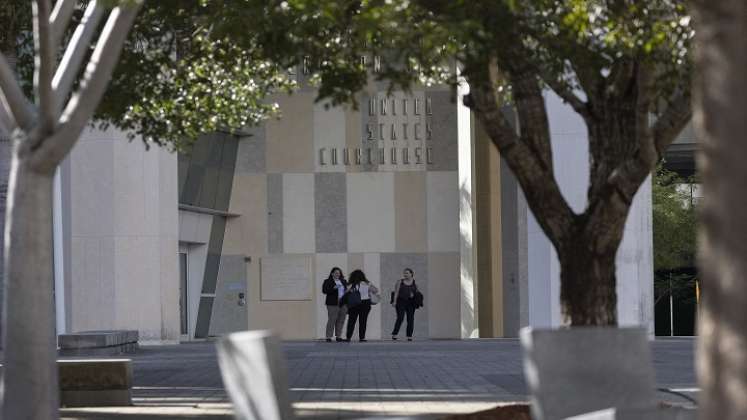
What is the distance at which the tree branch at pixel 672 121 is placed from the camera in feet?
38.8

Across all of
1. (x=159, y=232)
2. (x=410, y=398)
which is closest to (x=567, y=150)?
(x=159, y=232)

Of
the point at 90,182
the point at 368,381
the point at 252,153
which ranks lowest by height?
the point at 368,381

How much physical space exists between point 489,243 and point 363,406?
1149 inches

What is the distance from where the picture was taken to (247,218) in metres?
47.1

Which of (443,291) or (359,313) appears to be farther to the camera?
(443,291)

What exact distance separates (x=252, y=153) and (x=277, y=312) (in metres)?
4.83

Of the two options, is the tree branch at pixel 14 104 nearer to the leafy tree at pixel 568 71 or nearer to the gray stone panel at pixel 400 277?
the leafy tree at pixel 568 71

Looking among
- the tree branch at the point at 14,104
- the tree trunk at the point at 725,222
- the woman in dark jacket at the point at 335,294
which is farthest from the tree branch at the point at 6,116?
the woman in dark jacket at the point at 335,294

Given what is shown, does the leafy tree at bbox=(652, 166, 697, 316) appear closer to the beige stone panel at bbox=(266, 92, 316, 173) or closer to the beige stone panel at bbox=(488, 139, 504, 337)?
the beige stone panel at bbox=(488, 139, 504, 337)

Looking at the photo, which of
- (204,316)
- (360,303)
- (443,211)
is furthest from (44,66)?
(443,211)

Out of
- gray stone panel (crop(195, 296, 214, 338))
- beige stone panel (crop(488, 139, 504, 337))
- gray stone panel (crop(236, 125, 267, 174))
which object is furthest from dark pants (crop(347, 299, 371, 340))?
gray stone panel (crop(236, 125, 267, 174))

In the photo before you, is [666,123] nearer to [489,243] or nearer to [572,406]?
[572,406]

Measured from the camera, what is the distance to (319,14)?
11.1 m

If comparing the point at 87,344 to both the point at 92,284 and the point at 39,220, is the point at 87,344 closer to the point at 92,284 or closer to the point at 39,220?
the point at 92,284
